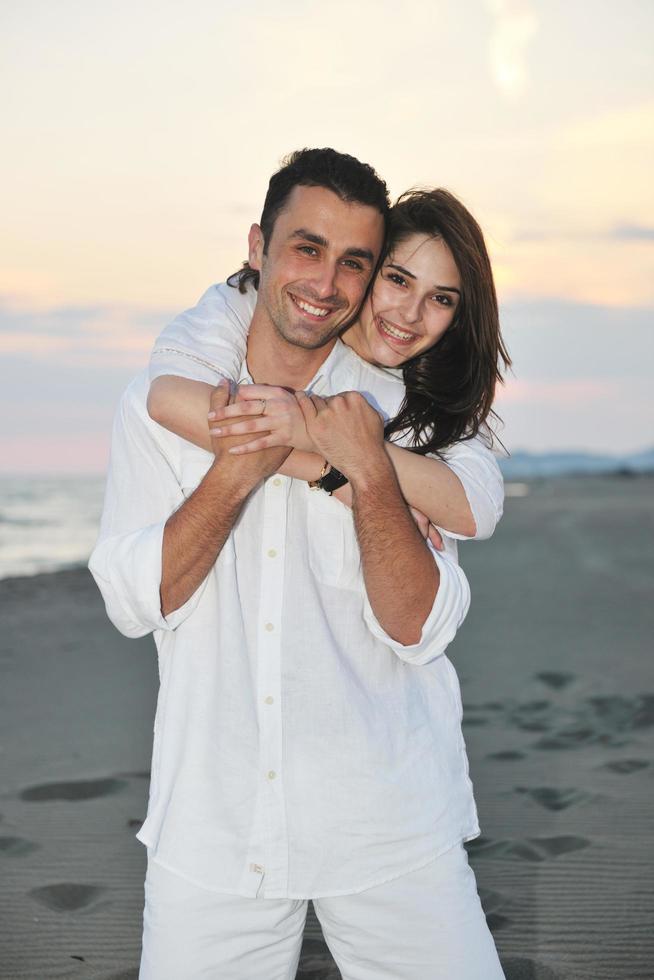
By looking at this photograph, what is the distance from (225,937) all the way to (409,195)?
2341 mm

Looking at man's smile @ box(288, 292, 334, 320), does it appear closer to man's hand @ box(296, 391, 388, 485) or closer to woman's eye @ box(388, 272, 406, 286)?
man's hand @ box(296, 391, 388, 485)

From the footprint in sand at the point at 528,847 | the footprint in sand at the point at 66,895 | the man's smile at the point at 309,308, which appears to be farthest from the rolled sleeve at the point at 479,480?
the footprint in sand at the point at 66,895

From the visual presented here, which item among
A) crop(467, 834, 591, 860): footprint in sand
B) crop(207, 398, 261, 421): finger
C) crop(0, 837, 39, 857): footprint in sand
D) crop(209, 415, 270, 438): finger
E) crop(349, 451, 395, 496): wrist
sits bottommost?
crop(0, 837, 39, 857): footprint in sand

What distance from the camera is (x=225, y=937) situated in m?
2.82

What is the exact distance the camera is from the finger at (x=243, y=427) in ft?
9.52

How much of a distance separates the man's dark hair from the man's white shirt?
809mm

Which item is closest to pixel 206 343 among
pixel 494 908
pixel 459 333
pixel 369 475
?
pixel 369 475

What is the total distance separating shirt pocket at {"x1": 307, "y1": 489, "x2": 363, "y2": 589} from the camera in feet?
10.0

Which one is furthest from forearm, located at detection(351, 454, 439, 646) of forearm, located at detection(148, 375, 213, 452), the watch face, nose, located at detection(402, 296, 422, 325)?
nose, located at detection(402, 296, 422, 325)

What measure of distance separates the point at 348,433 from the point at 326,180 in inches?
29.8

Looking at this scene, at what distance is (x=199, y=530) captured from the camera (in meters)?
2.82

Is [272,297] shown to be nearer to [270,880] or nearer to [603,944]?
[270,880]

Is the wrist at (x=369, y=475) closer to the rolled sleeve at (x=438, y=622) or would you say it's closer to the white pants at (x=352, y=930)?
the rolled sleeve at (x=438, y=622)

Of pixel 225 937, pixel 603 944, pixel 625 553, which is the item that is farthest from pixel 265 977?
pixel 625 553
